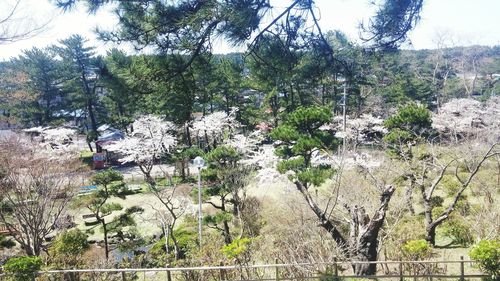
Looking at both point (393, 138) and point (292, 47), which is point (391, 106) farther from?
point (292, 47)

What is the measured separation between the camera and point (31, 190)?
9.88 m

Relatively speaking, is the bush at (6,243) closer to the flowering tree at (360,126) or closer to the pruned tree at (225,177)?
the pruned tree at (225,177)

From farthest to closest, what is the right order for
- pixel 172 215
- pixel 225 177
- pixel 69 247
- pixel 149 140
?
pixel 149 140, pixel 225 177, pixel 172 215, pixel 69 247

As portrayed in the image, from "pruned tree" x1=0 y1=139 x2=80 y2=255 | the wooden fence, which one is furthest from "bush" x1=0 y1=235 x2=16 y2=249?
the wooden fence

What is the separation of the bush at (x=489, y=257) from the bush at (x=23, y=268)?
6.67 meters

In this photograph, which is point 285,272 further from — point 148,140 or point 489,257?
point 148,140

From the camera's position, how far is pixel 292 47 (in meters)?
3.97

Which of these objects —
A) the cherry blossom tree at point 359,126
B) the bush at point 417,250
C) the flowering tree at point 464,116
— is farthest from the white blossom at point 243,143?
the flowering tree at point 464,116

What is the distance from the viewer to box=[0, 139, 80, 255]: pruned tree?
935 cm

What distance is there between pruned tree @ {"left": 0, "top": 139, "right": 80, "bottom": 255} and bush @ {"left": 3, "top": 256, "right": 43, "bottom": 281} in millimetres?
3115

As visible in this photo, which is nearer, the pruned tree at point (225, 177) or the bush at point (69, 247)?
the bush at point (69, 247)

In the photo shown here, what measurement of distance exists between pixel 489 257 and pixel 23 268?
22.8 ft

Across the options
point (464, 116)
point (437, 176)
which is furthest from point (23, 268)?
point (464, 116)

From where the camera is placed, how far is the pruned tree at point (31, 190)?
9352mm
